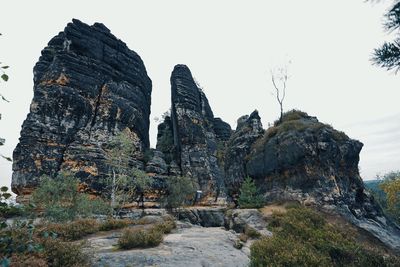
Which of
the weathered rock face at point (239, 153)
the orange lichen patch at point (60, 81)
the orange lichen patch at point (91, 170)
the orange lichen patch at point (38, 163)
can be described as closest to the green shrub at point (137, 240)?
the weathered rock face at point (239, 153)

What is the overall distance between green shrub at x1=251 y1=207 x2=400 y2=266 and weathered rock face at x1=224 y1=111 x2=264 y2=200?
1646cm

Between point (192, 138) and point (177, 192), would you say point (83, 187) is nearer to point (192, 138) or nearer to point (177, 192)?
→ point (177, 192)

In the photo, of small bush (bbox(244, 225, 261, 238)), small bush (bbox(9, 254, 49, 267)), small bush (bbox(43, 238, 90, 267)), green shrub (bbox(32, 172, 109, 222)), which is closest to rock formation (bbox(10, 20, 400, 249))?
small bush (bbox(244, 225, 261, 238))

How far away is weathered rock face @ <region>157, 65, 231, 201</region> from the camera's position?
6106cm

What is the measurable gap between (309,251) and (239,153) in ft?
75.9

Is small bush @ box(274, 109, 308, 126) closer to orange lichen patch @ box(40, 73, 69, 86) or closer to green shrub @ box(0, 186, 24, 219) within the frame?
green shrub @ box(0, 186, 24, 219)

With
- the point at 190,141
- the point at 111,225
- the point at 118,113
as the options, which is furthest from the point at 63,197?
the point at 190,141

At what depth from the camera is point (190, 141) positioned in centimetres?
6481

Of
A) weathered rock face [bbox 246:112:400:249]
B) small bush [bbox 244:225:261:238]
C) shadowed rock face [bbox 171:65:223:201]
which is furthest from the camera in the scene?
shadowed rock face [bbox 171:65:223:201]

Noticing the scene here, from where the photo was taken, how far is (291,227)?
1628 centimetres

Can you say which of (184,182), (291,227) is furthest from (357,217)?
(184,182)

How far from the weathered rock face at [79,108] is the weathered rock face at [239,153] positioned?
22.6 m

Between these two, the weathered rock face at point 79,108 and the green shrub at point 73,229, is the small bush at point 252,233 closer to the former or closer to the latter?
the green shrub at point 73,229

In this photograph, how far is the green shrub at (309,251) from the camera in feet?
32.4
